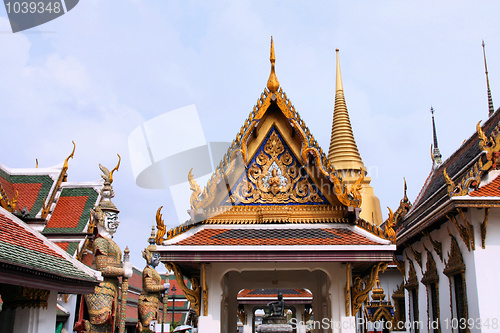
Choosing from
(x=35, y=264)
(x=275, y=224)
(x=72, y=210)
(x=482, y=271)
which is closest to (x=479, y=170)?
(x=482, y=271)

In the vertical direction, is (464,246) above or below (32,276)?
above

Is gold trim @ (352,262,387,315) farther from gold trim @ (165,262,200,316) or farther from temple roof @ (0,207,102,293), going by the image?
temple roof @ (0,207,102,293)

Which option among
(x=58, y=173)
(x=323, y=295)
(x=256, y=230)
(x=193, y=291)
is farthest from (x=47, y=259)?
(x=58, y=173)

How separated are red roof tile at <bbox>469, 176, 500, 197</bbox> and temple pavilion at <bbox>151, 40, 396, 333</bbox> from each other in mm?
2943

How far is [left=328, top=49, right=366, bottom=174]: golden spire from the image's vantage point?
2636 cm

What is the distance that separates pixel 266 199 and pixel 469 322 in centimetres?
514

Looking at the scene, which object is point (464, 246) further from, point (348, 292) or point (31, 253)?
point (31, 253)

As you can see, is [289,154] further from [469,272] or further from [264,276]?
[469,272]

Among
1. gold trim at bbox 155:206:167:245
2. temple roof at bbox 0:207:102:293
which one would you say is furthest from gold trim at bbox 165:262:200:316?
temple roof at bbox 0:207:102:293

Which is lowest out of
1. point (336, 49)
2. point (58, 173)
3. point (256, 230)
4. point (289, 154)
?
point (256, 230)

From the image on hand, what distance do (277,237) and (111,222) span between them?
307cm

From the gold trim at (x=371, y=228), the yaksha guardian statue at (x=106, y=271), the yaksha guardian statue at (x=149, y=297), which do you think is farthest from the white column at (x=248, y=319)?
the gold trim at (x=371, y=228)

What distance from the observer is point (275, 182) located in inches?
376

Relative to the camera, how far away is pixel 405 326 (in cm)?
1669
